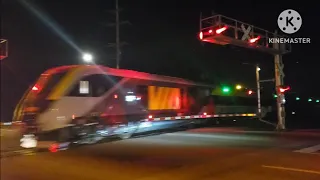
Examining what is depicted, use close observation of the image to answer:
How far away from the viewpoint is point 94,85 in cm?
1797

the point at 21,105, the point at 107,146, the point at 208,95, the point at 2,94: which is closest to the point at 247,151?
the point at 107,146

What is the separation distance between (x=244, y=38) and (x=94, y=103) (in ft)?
27.8

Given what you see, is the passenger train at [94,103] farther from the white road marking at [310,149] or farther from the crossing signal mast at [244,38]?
the white road marking at [310,149]

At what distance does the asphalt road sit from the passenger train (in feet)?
7.19

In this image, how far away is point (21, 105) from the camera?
1662 centimetres

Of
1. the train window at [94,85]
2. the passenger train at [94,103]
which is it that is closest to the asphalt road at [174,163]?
the passenger train at [94,103]

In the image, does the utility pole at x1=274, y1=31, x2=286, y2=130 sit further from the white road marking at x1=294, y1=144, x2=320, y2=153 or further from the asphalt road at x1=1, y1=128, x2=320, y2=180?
the white road marking at x1=294, y1=144, x2=320, y2=153

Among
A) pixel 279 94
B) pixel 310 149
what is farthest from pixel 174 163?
pixel 279 94

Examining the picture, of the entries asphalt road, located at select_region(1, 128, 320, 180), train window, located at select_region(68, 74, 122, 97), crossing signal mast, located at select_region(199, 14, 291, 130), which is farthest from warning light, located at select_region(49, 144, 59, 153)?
crossing signal mast, located at select_region(199, 14, 291, 130)

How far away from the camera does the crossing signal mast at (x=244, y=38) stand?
18281mm

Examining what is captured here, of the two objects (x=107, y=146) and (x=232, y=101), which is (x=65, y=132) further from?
(x=232, y=101)

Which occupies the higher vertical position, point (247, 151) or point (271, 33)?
point (271, 33)

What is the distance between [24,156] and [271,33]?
15.8 metres

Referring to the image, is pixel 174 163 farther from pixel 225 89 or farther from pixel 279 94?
pixel 225 89
